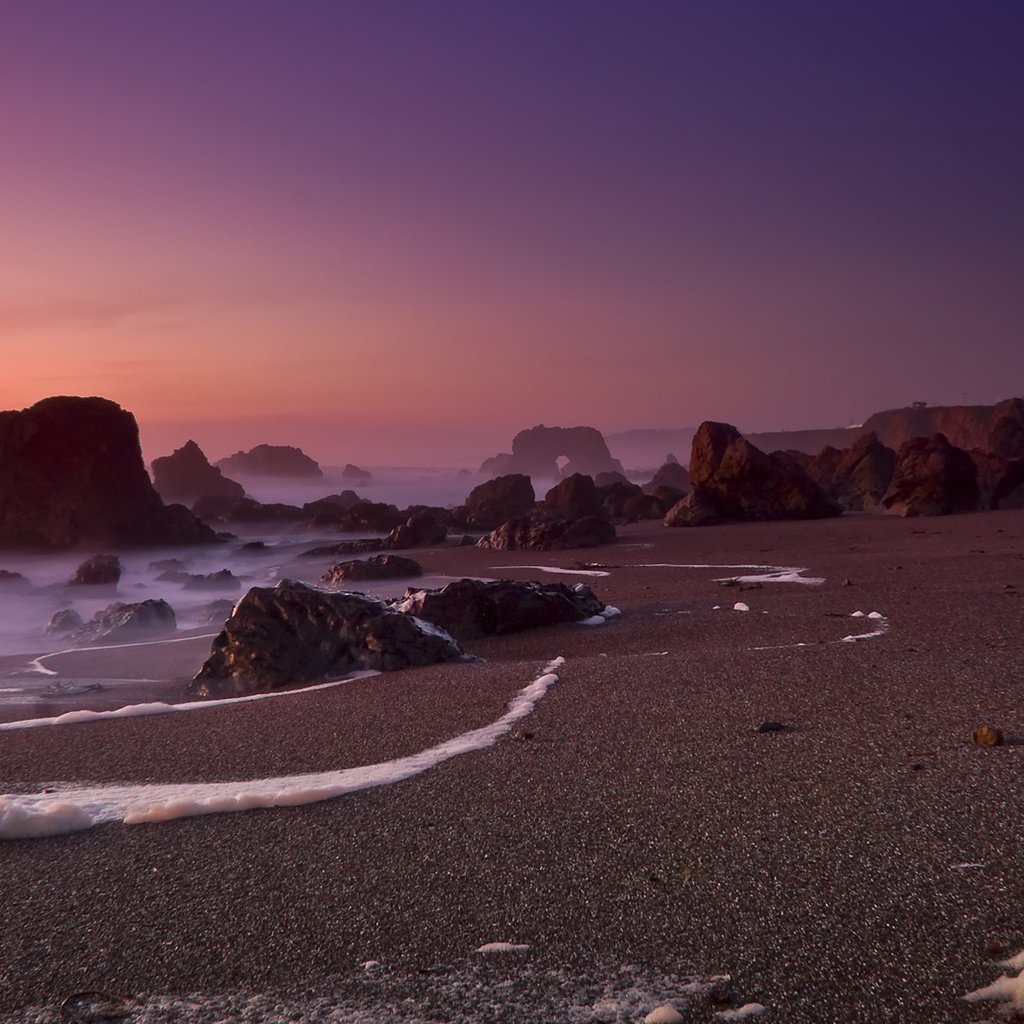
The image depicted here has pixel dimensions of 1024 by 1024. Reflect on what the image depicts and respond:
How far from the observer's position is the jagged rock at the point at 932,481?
766 inches

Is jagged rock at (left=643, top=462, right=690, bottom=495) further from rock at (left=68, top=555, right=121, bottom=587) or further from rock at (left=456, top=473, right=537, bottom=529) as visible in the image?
rock at (left=68, top=555, right=121, bottom=587)

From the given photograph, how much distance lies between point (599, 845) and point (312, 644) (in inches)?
167

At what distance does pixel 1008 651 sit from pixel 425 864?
141 inches

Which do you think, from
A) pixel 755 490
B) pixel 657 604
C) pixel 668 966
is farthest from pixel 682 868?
pixel 755 490

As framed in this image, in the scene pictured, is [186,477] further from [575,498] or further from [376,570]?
[376,570]

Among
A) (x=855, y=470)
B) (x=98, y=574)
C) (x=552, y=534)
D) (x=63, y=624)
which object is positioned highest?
(x=855, y=470)

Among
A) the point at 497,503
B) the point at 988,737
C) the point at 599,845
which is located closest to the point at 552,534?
the point at 497,503

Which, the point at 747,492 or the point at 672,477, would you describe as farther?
the point at 672,477

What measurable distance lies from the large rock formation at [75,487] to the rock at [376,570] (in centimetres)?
1766

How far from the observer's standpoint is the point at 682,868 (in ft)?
7.95

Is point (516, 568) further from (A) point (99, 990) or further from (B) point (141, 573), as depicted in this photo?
(B) point (141, 573)

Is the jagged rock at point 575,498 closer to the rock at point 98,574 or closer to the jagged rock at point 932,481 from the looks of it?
the jagged rock at point 932,481

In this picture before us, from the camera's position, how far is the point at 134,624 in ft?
37.7

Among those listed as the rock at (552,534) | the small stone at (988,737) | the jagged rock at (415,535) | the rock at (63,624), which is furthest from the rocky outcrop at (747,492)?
the small stone at (988,737)
